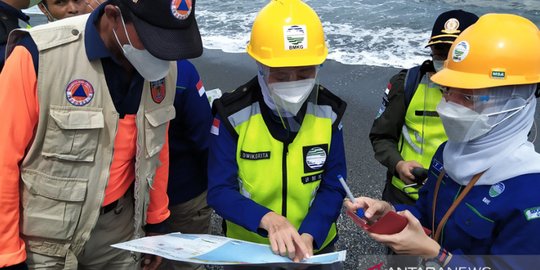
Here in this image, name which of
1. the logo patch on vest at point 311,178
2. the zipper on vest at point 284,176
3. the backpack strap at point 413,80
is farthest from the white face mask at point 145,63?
the backpack strap at point 413,80

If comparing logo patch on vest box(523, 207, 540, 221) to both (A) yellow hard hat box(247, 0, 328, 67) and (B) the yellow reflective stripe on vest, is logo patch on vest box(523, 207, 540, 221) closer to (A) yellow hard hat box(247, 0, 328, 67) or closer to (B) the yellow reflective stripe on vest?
(B) the yellow reflective stripe on vest

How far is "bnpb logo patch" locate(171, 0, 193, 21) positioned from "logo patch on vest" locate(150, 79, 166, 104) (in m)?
0.39

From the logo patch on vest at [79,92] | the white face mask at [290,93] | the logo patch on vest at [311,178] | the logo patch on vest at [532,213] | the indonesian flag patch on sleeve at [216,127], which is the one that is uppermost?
the logo patch on vest at [79,92]

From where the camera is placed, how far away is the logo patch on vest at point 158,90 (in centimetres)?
202

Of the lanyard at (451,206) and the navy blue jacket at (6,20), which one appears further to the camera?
the navy blue jacket at (6,20)

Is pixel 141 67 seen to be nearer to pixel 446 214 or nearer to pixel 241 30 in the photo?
pixel 446 214

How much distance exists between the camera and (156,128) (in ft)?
6.66

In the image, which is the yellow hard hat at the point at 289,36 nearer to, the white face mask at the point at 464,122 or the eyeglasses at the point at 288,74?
the eyeglasses at the point at 288,74

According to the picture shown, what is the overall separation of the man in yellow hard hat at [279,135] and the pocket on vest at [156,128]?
22 centimetres

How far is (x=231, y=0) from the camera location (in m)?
13.4

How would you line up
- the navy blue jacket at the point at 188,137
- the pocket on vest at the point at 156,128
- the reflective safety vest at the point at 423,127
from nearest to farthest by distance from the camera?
the pocket on vest at the point at 156,128 < the navy blue jacket at the point at 188,137 < the reflective safety vest at the point at 423,127

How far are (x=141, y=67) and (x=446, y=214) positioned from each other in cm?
130

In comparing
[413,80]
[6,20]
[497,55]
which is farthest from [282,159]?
[6,20]

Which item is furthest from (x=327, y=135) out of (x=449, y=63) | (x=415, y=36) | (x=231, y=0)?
(x=231, y=0)
